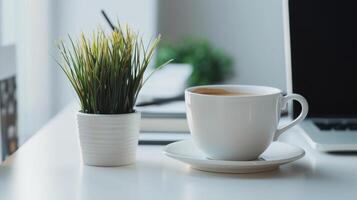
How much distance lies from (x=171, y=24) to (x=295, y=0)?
3.29 m

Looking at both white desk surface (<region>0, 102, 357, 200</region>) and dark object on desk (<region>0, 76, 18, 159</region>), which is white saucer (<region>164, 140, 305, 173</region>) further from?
dark object on desk (<region>0, 76, 18, 159</region>)

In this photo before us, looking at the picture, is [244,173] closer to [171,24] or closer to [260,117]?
[260,117]

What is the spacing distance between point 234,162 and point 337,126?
1.06 feet

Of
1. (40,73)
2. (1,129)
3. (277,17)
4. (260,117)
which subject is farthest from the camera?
(277,17)

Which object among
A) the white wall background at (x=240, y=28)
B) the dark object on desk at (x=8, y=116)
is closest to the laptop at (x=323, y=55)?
the dark object on desk at (x=8, y=116)

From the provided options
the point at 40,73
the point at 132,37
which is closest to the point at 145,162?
the point at 132,37

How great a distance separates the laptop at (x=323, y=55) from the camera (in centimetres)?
112

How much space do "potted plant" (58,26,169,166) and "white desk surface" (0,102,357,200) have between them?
0.03 meters

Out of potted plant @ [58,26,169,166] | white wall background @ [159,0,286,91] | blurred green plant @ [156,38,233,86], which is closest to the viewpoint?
potted plant @ [58,26,169,166]

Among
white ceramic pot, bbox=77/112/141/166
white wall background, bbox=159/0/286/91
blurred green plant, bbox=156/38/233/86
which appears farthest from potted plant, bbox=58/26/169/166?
white wall background, bbox=159/0/286/91

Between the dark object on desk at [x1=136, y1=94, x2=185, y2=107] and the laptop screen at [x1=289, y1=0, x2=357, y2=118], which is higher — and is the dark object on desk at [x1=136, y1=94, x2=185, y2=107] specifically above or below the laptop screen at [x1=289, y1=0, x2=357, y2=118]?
below

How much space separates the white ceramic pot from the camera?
870 millimetres

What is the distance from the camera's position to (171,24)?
14.4ft

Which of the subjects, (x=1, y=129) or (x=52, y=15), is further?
(x=52, y=15)
